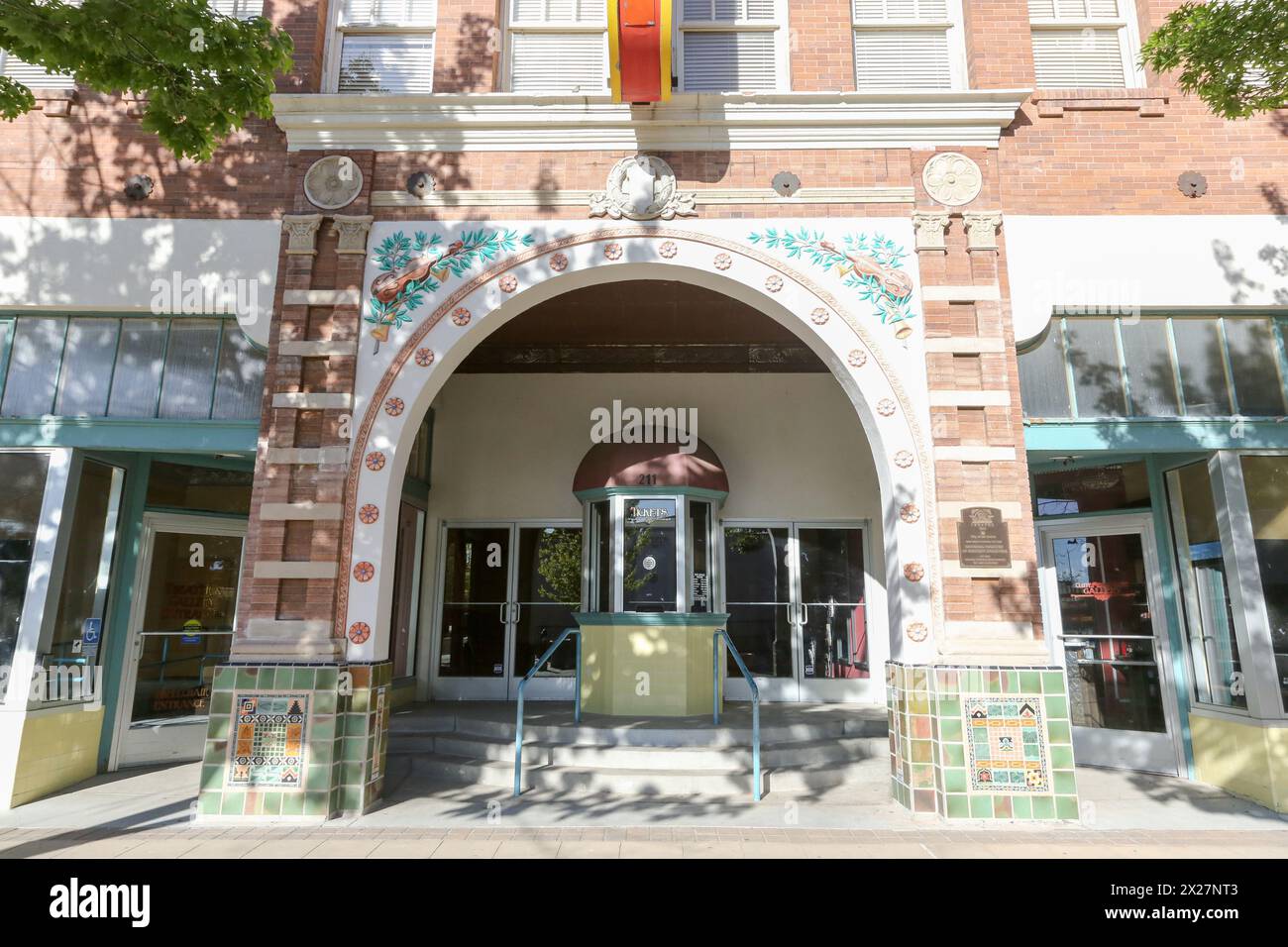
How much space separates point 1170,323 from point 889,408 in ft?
9.30

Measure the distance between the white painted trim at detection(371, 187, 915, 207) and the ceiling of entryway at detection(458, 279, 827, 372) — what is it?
8.26 feet

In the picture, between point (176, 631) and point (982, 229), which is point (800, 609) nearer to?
point (982, 229)

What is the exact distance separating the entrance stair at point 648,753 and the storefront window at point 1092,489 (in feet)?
9.67

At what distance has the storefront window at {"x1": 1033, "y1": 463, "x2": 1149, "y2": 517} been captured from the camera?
740 cm

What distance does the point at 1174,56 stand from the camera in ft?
18.9

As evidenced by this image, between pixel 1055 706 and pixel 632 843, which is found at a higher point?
pixel 1055 706

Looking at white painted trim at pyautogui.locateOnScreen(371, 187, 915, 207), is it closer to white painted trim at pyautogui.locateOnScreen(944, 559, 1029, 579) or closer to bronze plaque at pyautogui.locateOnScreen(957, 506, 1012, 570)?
bronze plaque at pyautogui.locateOnScreen(957, 506, 1012, 570)

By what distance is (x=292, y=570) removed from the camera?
5.98 metres

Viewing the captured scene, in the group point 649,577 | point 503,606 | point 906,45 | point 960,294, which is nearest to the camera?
point 960,294

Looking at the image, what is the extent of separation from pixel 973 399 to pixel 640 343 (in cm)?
492

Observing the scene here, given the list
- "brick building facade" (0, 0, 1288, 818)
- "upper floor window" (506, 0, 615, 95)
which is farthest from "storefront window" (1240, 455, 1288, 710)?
"upper floor window" (506, 0, 615, 95)

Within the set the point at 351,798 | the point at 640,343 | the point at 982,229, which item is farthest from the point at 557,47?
the point at 351,798

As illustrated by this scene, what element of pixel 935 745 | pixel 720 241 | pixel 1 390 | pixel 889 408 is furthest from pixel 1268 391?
pixel 1 390

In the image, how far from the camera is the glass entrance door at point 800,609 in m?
9.59
